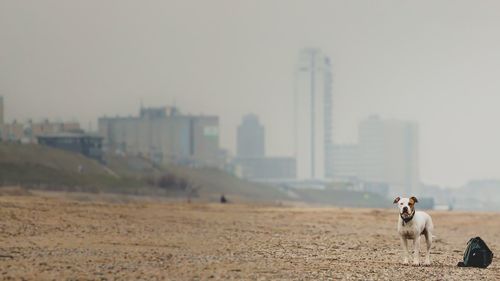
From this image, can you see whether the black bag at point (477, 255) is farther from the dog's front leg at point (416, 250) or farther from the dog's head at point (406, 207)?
the dog's head at point (406, 207)

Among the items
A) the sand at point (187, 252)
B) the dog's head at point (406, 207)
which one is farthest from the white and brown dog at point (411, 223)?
the sand at point (187, 252)

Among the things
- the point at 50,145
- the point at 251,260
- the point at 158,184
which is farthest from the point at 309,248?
the point at 50,145

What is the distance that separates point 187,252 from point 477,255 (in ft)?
23.6

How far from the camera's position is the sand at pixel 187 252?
24.2 meters

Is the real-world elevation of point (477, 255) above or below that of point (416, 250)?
below

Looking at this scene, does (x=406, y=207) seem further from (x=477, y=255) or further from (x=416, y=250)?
(x=477, y=255)

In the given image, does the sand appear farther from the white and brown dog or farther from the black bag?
the white and brown dog

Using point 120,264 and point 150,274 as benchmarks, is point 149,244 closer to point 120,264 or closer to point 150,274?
point 120,264

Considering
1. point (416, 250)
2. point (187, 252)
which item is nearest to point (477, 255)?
point (416, 250)

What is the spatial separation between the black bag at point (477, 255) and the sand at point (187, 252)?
301mm

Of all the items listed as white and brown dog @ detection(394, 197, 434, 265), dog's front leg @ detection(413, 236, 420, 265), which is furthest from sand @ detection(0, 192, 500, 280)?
white and brown dog @ detection(394, 197, 434, 265)

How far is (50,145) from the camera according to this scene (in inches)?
7800

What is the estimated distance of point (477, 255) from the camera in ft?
95.9

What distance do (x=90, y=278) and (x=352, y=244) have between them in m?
17.7
